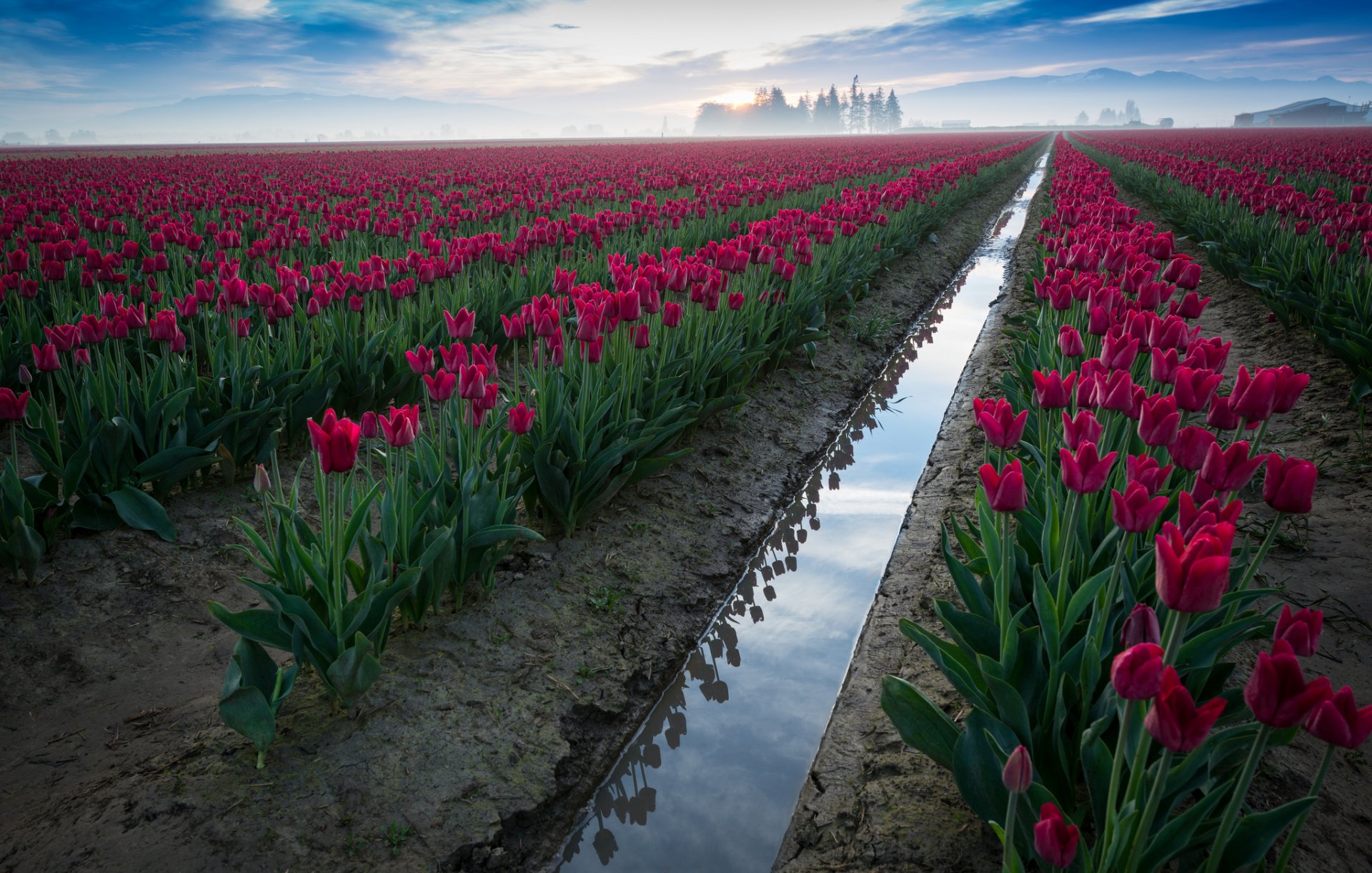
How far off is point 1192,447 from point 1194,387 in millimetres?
392

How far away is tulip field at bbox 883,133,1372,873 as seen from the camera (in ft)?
4.11

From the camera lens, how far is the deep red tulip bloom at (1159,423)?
1.93 m

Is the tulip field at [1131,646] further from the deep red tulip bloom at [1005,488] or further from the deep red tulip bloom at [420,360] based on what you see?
the deep red tulip bloom at [420,360]

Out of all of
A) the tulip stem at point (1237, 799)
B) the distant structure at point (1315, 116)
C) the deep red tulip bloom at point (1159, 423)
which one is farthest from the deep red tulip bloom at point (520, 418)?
the distant structure at point (1315, 116)

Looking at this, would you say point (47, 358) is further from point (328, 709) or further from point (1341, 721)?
point (1341, 721)

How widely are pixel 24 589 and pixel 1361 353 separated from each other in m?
7.10

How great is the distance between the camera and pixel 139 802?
84.0 inches

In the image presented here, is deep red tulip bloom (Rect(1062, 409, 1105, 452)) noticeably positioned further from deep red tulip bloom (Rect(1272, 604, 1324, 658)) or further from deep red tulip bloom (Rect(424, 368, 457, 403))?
deep red tulip bloom (Rect(424, 368, 457, 403))

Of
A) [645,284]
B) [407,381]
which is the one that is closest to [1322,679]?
[645,284]

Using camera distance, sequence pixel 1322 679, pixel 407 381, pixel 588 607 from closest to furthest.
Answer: pixel 1322 679, pixel 588 607, pixel 407 381

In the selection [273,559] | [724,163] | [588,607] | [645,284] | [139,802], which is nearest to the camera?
[139,802]

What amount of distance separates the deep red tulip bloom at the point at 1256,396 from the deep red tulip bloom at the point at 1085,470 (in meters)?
0.44

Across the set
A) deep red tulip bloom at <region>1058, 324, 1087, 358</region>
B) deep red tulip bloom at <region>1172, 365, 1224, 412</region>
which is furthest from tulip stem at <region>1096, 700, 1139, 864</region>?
deep red tulip bloom at <region>1058, 324, 1087, 358</region>

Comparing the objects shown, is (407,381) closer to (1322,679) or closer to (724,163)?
(1322,679)
